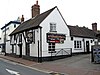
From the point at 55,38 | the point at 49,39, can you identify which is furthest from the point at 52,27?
the point at 49,39

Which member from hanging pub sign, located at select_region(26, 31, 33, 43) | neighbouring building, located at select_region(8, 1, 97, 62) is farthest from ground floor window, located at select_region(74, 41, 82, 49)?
hanging pub sign, located at select_region(26, 31, 33, 43)

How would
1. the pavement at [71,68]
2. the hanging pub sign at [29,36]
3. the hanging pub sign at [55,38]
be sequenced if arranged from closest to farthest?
the pavement at [71,68] < the hanging pub sign at [55,38] < the hanging pub sign at [29,36]

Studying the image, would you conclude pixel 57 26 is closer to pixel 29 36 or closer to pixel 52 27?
pixel 52 27

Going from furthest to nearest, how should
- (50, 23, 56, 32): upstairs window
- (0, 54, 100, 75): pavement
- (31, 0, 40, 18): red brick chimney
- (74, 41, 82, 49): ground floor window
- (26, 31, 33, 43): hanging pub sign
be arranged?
1. (31, 0, 40, 18): red brick chimney
2. (74, 41, 82, 49): ground floor window
3. (26, 31, 33, 43): hanging pub sign
4. (50, 23, 56, 32): upstairs window
5. (0, 54, 100, 75): pavement

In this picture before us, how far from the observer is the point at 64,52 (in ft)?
88.5

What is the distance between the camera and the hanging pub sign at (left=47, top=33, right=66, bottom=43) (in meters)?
25.2

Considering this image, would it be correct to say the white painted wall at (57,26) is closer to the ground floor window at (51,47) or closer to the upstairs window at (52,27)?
the upstairs window at (52,27)

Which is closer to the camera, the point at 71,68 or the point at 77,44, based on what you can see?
the point at 71,68

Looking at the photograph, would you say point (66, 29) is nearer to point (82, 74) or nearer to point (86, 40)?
point (86, 40)

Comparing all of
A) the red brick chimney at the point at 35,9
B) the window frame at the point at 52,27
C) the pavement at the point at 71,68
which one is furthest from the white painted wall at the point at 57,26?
the red brick chimney at the point at 35,9

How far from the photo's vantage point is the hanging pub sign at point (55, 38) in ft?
82.8

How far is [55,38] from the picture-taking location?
26016 millimetres

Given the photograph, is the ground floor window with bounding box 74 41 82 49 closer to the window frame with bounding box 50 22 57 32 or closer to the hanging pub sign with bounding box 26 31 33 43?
the window frame with bounding box 50 22 57 32

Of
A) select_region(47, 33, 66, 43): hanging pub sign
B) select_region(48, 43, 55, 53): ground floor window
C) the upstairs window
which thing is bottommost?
select_region(48, 43, 55, 53): ground floor window
